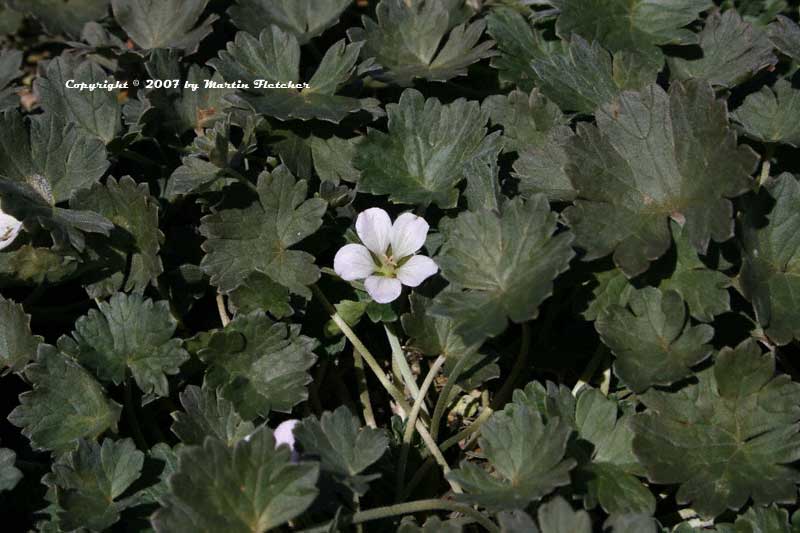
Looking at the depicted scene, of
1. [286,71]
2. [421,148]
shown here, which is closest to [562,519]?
[421,148]

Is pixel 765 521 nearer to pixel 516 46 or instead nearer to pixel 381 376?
pixel 381 376

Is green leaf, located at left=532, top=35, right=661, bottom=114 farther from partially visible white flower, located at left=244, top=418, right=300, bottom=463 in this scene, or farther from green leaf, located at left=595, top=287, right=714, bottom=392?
partially visible white flower, located at left=244, top=418, right=300, bottom=463

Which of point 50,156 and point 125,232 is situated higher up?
point 50,156

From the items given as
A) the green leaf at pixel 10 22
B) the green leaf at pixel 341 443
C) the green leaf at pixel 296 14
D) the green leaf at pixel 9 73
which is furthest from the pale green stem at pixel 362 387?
the green leaf at pixel 10 22

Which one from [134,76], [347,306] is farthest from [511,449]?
[134,76]

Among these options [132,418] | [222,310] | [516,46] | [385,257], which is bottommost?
[132,418]

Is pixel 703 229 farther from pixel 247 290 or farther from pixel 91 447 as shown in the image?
pixel 91 447

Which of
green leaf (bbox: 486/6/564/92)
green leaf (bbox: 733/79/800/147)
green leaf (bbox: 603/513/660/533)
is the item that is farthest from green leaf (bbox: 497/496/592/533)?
green leaf (bbox: 486/6/564/92)
